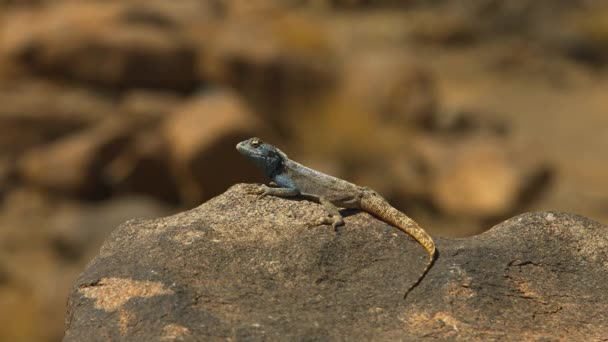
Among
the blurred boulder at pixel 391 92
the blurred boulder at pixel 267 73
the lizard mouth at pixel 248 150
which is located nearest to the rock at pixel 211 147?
the blurred boulder at pixel 267 73

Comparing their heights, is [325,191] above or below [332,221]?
above

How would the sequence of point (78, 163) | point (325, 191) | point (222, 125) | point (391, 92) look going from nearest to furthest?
point (325, 191)
point (222, 125)
point (78, 163)
point (391, 92)

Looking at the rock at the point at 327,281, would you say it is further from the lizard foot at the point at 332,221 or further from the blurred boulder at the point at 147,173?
the blurred boulder at the point at 147,173

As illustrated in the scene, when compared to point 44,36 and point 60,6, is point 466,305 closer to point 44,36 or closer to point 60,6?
point 44,36

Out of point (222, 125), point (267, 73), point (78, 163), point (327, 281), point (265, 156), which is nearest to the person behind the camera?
point (327, 281)

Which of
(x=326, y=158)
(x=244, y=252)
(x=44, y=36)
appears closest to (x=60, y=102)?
(x=44, y=36)

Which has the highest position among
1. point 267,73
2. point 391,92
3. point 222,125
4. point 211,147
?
point 391,92

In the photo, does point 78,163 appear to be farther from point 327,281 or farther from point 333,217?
point 327,281

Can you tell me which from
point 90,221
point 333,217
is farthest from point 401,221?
point 90,221
